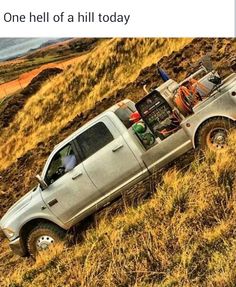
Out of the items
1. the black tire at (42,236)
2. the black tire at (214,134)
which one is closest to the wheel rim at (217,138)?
the black tire at (214,134)

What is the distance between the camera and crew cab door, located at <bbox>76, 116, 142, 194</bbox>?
8242mm

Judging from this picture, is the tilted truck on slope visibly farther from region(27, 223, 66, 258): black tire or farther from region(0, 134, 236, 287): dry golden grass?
region(0, 134, 236, 287): dry golden grass

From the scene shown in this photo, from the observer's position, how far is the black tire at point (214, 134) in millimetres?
7688

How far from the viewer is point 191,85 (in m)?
8.43

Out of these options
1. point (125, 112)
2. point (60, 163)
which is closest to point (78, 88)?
point (125, 112)

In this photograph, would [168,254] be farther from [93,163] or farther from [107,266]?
[93,163]

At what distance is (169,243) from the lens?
605 cm

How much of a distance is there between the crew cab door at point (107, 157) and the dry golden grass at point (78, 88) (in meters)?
7.46

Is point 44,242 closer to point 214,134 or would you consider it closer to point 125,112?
point 125,112

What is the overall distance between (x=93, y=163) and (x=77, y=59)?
40.2ft

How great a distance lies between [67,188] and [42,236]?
26.9 inches
